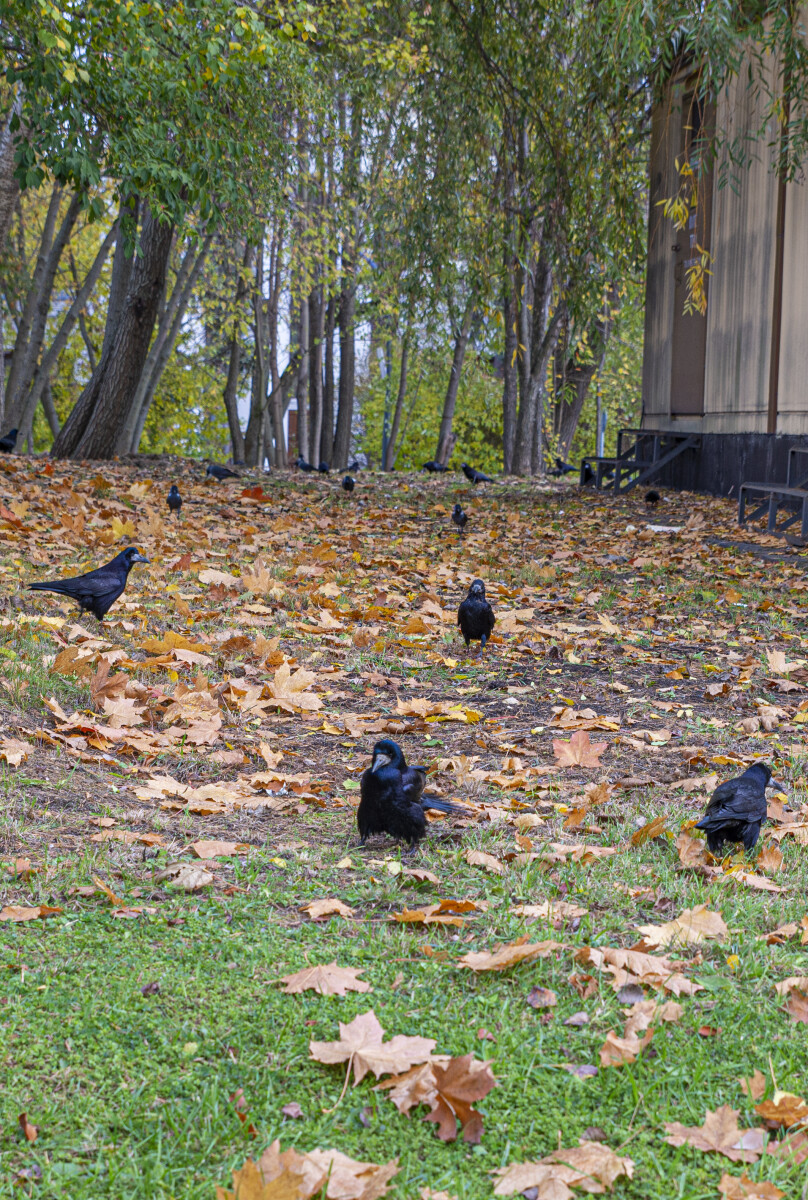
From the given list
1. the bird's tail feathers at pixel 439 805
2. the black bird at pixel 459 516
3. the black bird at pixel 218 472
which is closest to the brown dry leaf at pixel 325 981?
the bird's tail feathers at pixel 439 805

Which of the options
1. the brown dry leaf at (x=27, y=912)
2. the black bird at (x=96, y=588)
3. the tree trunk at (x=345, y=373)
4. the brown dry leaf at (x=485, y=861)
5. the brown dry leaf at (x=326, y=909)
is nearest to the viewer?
the brown dry leaf at (x=27, y=912)

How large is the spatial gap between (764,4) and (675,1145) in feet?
42.8

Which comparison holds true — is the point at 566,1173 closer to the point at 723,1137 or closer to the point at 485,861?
the point at 723,1137

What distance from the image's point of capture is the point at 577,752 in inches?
185

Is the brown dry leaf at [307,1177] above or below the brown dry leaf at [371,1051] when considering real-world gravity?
below

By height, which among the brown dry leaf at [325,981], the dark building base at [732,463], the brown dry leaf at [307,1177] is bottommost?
the brown dry leaf at [307,1177]

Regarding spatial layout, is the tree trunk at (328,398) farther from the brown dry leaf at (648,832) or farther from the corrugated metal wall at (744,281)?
the brown dry leaf at (648,832)

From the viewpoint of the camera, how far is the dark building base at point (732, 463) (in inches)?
541

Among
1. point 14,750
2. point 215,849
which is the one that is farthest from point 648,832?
point 14,750

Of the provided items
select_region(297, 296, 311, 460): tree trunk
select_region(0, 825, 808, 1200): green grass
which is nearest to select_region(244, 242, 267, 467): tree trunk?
select_region(297, 296, 311, 460): tree trunk

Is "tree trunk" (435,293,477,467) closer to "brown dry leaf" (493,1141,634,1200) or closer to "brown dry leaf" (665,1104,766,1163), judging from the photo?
"brown dry leaf" (665,1104,766,1163)

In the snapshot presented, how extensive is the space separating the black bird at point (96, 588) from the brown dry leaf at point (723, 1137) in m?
4.90

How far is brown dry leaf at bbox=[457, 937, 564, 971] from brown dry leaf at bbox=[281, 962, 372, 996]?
0.93 ft

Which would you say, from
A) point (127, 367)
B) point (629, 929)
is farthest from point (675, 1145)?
point (127, 367)
